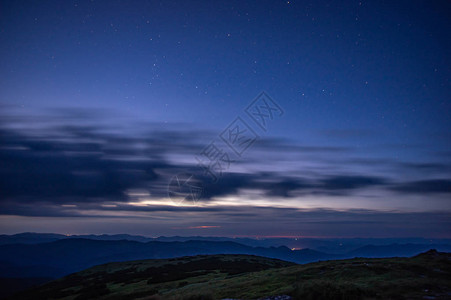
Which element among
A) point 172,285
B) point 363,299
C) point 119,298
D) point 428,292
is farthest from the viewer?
point 172,285

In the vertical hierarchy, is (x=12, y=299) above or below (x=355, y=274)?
below

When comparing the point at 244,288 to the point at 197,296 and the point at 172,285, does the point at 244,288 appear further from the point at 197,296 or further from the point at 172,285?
the point at 172,285

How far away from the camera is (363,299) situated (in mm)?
18859

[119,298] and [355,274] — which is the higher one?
[355,274]

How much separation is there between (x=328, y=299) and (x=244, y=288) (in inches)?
438

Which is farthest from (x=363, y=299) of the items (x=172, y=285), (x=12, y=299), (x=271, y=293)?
(x=12, y=299)

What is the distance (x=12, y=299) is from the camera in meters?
78.4

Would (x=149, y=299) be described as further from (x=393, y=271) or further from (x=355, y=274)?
(x=393, y=271)

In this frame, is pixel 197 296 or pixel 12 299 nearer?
pixel 197 296

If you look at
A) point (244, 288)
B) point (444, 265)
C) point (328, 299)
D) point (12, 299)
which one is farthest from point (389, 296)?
point (12, 299)

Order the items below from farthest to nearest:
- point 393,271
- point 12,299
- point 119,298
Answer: point 12,299
point 119,298
point 393,271

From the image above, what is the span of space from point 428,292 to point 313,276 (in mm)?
11007

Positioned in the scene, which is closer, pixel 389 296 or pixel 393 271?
pixel 389 296

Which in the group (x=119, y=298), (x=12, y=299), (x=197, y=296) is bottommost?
(x=12, y=299)
